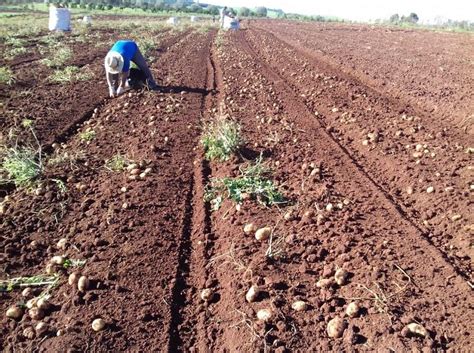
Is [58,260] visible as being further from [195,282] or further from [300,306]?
[300,306]

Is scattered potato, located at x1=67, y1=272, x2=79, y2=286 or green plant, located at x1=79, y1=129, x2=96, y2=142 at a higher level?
green plant, located at x1=79, y1=129, x2=96, y2=142

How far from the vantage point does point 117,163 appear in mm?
4691

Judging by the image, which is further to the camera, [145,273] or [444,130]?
[444,130]

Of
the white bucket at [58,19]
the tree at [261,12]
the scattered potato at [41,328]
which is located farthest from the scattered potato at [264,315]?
the tree at [261,12]

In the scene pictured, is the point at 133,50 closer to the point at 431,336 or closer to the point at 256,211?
the point at 256,211

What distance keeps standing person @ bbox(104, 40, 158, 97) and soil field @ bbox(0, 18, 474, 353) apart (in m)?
0.60

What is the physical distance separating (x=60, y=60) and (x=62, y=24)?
10.3 metres

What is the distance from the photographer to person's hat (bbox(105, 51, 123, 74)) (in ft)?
23.4

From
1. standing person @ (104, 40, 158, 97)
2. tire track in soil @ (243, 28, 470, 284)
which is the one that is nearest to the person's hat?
standing person @ (104, 40, 158, 97)

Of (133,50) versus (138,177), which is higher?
(133,50)

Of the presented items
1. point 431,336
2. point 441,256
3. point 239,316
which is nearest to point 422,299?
point 431,336

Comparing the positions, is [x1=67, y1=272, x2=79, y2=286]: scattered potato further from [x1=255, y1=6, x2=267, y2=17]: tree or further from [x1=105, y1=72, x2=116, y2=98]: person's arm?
[x1=255, y1=6, x2=267, y2=17]: tree

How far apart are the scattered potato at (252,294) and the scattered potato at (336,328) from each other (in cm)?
53

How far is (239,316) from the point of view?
2.72 meters
